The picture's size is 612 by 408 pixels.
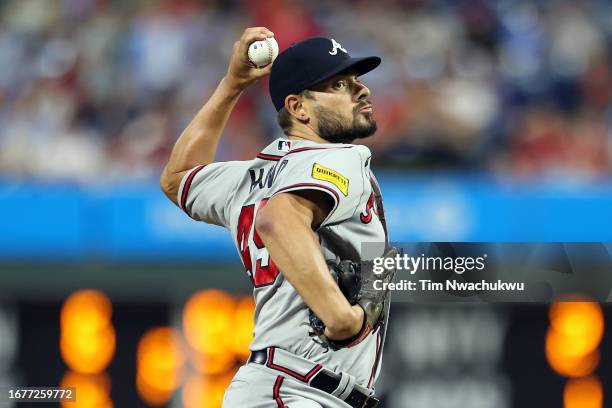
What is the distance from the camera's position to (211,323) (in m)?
4.33

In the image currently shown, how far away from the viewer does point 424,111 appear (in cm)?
689

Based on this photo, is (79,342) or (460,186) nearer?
(79,342)

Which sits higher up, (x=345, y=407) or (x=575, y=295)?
(x=575, y=295)

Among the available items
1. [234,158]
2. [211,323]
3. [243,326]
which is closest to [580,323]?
[243,326]

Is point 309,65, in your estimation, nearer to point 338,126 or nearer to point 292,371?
point 338,126

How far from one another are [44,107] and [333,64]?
488 cm

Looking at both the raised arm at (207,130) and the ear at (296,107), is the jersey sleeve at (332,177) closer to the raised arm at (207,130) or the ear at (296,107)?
the ear at (296,107)

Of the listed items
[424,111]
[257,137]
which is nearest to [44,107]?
[257,137]

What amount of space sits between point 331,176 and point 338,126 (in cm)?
36

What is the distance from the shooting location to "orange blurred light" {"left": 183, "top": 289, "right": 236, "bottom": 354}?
432 centimetres

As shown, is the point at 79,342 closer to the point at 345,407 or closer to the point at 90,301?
the point at 90,301

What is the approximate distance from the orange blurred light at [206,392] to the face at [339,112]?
1816 mm

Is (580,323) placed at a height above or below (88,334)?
above

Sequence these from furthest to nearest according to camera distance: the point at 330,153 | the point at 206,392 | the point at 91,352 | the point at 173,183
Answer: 1. the point at 91,352
2. the point at 206,392
3. the point at 173,183
4. the point at 330,153
